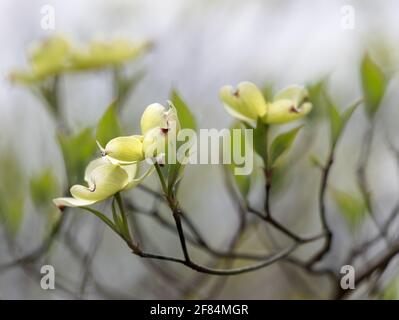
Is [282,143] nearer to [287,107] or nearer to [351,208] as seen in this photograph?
[287,107]

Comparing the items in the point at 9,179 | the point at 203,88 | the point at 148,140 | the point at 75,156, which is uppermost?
the point at 148,140

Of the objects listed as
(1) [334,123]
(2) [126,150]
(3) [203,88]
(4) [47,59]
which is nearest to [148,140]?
(2) [126,150]

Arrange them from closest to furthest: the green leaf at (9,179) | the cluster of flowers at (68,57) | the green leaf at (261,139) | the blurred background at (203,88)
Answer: the green leaf at (261,139) < the cluster of flowers at (68,57) < the green leaf at (9,179) < the blurred background at (203,88)

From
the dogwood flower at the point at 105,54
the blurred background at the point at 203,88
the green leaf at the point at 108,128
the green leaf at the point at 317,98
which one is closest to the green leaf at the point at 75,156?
the green leaf at the point at 108,128

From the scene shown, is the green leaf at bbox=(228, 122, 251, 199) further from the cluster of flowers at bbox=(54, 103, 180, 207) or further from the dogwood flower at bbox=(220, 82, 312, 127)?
the cluster of flowers at bbox=(54, 103, 180, 207)

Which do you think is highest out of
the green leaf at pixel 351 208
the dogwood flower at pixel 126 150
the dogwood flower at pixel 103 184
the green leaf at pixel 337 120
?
the dogwood flower at pixel 126 150

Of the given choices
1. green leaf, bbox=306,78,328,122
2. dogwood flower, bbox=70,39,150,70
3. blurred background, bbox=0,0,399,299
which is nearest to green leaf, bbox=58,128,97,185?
dogwood flower, bbox=70,39,150,70

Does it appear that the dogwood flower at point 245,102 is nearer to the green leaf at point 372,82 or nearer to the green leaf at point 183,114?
the green leaf at point 183,114
